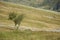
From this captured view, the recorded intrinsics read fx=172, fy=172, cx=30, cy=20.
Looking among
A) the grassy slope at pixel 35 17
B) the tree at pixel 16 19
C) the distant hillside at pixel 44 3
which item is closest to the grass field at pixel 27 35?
the tree at pixel 16 19

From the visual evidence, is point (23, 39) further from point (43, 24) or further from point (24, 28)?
point (43, 24)

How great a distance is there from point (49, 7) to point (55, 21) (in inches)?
95.8

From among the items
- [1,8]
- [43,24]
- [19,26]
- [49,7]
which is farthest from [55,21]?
[1,8]

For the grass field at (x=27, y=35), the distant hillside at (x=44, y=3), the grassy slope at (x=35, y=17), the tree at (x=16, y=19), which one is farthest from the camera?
the distant hillside at (x=44, y=3)

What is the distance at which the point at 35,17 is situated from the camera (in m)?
18.4

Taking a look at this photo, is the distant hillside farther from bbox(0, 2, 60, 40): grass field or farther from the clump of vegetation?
the clump of vegetation

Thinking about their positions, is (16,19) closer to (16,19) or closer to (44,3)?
(16,19)

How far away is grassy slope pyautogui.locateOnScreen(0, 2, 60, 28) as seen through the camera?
16692 mm

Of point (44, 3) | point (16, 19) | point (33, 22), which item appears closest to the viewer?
point (16, 19)

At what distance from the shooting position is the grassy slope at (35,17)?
1669 centimetres

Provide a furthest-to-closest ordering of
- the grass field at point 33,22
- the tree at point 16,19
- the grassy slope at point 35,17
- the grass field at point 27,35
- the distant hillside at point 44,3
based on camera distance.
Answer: the distant hillside at point 44,3 → the grassy slope at point 35,17 → the tree at point 16,19 → the grass field at point 33,22 → the grass field at point 27,35

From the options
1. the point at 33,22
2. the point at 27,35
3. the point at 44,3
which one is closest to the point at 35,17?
the point at 33,22

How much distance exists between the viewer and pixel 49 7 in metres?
19.1

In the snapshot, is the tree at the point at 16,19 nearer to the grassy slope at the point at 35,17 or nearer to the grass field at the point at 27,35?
the grassy slope at the point at 35,17
